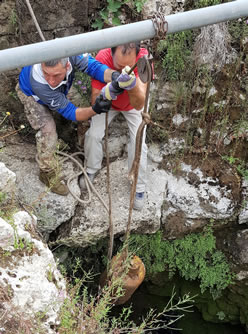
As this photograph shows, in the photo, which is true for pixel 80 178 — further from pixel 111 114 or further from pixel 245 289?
pixel 245 289

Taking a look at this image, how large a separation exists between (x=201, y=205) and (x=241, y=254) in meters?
0.85

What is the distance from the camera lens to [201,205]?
172 inches

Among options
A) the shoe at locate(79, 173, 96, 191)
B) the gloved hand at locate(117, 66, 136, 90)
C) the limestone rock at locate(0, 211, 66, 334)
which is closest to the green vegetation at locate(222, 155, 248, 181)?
the shoe at locate(79, 173, 96, 191)

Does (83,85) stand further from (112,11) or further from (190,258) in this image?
(190,258)

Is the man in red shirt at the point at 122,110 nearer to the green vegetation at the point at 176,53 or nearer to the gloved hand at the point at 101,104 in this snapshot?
the gloved hand at the point at 101,104

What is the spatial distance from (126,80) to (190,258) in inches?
112

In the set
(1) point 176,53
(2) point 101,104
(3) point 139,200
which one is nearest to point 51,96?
(2) point 101,104

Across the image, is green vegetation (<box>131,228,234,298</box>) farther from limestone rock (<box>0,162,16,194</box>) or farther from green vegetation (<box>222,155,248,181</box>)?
limestone rock (<box>0,162,16,194</box>)

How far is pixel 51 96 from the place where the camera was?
3.25 meters

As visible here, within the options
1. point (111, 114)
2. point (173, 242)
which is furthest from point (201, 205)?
point (111, 114)

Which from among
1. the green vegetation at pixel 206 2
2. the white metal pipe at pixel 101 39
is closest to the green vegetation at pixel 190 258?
the green vegetation at pixel 206 2

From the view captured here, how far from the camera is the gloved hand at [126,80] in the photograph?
257 cm

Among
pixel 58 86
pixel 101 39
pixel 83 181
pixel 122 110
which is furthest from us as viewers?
pixel 83 181

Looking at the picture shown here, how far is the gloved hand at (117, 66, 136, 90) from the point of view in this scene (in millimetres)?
2570
